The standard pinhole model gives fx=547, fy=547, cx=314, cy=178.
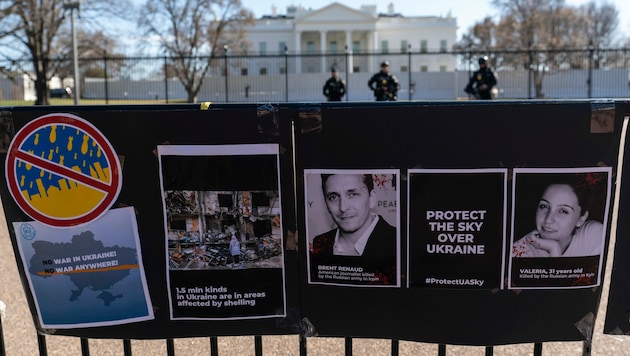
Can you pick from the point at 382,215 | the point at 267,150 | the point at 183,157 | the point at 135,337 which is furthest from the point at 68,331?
the point at 382,215

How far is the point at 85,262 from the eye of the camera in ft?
7.84

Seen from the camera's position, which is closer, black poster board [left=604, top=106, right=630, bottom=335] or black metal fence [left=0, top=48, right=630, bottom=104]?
black poster board [left=604, top=106, right=630, bottom=335]

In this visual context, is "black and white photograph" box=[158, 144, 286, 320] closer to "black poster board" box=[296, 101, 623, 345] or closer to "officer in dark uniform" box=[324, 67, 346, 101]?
"black poster board" box=[296, 101, 623, 345]

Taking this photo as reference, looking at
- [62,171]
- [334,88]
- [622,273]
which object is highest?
[334,88]

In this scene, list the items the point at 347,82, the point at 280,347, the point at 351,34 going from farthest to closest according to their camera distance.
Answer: the point at 351,34 < the point at 347,82 < the point at 280,347

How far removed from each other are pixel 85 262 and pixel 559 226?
2004 mm

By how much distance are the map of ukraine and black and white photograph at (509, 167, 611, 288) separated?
164 cm

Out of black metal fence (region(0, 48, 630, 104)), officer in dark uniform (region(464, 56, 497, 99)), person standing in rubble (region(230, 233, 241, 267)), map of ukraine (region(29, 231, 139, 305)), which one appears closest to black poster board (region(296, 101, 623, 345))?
person standing in rubble (region(230, 233, 241, 267))

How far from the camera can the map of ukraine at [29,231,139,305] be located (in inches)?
93.4

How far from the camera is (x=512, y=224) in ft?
7.29

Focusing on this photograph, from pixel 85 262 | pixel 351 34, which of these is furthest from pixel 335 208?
pixel 351 34

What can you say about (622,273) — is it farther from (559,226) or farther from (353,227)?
(353,227)

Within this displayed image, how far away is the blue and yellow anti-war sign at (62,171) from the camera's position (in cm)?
229

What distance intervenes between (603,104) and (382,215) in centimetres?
96
